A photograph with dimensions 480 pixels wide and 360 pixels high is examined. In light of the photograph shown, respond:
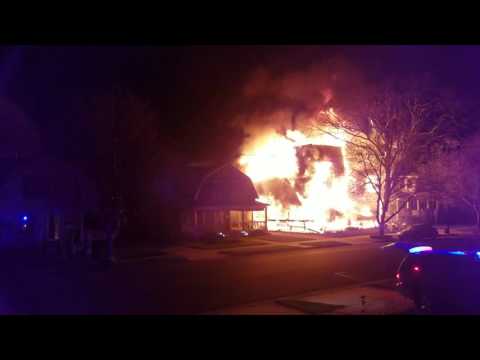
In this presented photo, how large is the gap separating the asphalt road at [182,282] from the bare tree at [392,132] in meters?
11.5

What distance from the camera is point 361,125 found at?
103ft

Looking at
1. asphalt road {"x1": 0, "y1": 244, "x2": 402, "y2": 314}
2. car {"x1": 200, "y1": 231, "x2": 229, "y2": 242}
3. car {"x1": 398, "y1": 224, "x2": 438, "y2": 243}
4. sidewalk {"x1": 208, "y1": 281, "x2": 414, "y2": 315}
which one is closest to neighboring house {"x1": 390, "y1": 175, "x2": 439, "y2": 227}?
car {"x1": 398, "y1": 224, "x2": 438, "y2": 243}

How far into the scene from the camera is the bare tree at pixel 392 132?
3000 cm

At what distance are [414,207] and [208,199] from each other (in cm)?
2008

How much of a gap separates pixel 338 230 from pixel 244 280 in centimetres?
2093

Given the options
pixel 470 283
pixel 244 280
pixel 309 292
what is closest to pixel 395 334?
pixel 470 283

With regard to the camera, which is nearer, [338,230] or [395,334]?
[395,334]

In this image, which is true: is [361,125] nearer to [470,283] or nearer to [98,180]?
[98,180]

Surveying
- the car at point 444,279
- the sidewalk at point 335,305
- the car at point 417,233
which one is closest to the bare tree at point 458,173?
the car at point 417,233

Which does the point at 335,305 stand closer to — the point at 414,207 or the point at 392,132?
the point at 392,132

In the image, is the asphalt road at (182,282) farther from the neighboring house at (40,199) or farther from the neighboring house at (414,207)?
the neighboring house at (414,207)

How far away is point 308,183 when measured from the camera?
38.1 meters

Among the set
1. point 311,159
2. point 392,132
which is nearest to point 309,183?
point 311,159

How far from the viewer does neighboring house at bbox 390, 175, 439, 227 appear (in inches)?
1303
